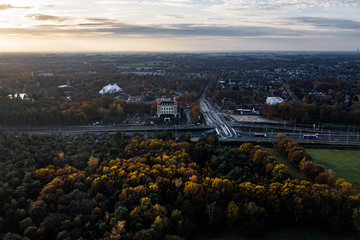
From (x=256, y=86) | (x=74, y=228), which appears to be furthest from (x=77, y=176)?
(x=256, y=86)

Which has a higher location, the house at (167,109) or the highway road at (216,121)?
the house at (167,109)

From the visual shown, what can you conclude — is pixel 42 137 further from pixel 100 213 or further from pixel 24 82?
pixel 24 82

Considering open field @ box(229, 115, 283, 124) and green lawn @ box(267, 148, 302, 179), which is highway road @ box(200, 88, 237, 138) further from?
green lawn @ box(267, 148, 302, 179)

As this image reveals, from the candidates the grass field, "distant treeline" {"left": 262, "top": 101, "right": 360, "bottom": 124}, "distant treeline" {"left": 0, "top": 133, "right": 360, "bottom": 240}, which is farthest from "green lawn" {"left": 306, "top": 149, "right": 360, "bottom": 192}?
"distant treeline" {"left": 262, "top": 101, "right": 360, "bottom": 124}

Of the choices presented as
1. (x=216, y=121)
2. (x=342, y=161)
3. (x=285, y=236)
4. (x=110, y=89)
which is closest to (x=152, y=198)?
(x=285, y=236)

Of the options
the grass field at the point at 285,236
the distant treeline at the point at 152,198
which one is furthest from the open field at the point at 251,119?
the grass field at the point at 285,236

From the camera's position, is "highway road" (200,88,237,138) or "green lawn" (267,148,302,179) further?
"highway road" (200,88,237,138)

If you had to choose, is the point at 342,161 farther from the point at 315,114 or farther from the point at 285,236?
the point at 315,114

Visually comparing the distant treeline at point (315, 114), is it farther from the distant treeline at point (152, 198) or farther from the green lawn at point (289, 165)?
the distant treeline at point (152, 198)
